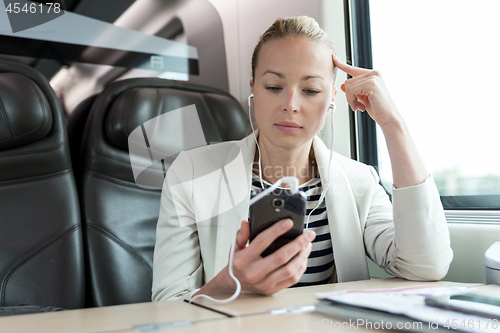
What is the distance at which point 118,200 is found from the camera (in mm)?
1156

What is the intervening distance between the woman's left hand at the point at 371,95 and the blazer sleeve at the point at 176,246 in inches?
17.9

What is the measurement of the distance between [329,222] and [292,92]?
0.33 m

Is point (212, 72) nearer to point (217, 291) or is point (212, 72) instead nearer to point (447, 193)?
point (447, 193)

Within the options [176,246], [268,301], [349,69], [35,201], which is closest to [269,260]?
[268,301]

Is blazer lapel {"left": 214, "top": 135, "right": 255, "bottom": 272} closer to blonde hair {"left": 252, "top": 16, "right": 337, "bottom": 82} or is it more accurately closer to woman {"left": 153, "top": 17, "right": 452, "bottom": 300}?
woman {"left": 153, "top": 17, "right": 452, "bottom": 300}

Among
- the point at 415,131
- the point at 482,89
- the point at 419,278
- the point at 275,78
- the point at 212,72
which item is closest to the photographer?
the point at 419,278

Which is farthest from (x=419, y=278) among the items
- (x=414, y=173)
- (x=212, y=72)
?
(x=212, y=72)

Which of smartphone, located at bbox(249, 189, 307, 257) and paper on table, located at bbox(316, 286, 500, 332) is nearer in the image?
paper on table, located at bbox(316, 286, 500, 332)

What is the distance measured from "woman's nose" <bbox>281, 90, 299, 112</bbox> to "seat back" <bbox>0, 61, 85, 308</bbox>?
614 mm

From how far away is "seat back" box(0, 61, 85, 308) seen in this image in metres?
1.00

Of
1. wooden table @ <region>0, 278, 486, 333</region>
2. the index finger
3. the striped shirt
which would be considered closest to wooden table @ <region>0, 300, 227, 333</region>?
wooden table @ <region>0, 278, 486, 333</region>

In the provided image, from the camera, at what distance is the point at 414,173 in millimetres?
842

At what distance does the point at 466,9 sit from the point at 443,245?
74 cm

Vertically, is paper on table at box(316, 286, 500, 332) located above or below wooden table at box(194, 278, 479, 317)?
above
